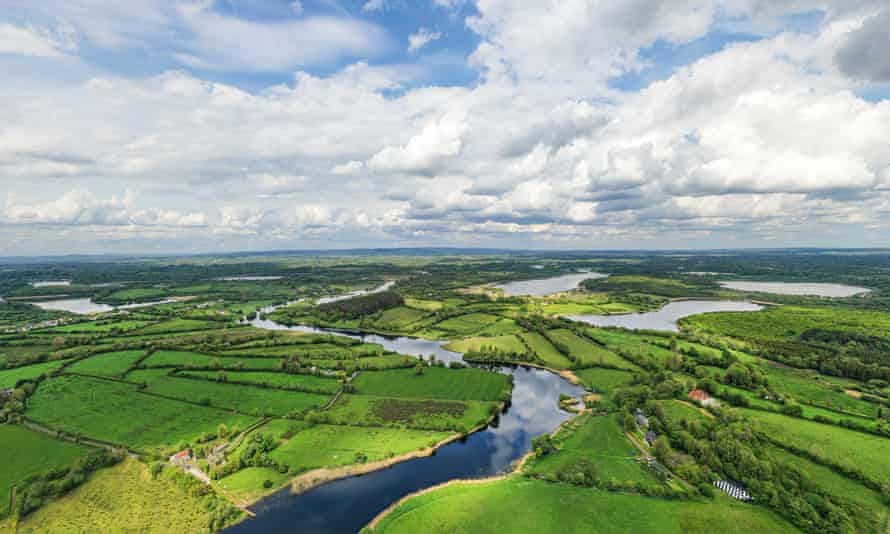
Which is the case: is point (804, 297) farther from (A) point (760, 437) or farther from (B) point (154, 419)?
(B) point (154, 419)

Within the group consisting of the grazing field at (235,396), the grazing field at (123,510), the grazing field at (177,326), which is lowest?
the grazing field at (123,510)

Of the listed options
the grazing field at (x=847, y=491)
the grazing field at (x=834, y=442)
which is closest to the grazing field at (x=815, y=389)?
the grazing field at (x=834, y=442)

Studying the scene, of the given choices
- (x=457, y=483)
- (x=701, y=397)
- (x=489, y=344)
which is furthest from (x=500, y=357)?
(x=457, y=483)

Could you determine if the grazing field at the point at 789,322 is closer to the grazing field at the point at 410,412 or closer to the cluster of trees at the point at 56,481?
the grazing field at the point at 410,412

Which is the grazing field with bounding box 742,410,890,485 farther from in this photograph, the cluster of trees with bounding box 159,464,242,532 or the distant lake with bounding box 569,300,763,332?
the cluster of trees with bounding box 159,464,242,532

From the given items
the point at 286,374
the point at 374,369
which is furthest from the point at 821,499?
the point at 286,374

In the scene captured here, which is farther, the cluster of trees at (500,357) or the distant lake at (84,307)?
the distant lake at (84,307)

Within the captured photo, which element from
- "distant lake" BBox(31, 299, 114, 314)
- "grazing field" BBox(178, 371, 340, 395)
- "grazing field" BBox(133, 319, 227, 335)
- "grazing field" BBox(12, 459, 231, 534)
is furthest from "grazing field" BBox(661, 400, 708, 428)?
"distant lake" BBox(31, 299, 114, 314)

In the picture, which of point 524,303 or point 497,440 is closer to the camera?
point 497,440
